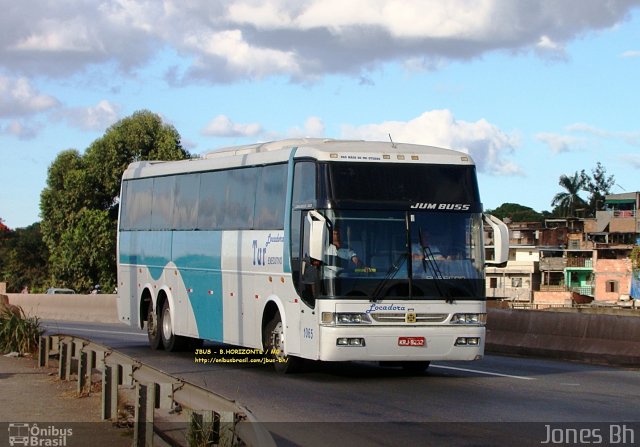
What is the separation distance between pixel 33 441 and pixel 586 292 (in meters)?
125

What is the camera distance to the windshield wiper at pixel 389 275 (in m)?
17.2

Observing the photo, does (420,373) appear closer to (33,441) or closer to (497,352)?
(497,352)

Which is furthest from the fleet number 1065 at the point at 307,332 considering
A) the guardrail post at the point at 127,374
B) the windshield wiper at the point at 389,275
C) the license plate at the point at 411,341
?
the guardrail post at the point at 127,374

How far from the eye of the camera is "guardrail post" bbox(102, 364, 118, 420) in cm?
1258

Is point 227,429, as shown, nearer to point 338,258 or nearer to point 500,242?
point 338,258

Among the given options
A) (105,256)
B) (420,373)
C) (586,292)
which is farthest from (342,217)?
(586,292)

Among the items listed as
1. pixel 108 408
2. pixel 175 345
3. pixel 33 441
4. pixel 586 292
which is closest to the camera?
pixel 33 441

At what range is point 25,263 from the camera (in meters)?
107

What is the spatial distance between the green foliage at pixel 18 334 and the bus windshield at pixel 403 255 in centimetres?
815

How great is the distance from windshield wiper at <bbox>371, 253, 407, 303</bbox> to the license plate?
2.32ft

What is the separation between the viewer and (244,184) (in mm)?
20500

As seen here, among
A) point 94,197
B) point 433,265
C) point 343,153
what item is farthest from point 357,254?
point 94,197

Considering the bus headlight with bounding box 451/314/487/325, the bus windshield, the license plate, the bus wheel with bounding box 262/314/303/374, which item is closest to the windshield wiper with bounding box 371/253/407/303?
the bus windshield

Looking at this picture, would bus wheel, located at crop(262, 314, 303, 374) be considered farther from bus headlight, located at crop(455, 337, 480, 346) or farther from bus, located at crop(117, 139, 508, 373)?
bus headlight, located at crop(455, 337, 480, 346)
